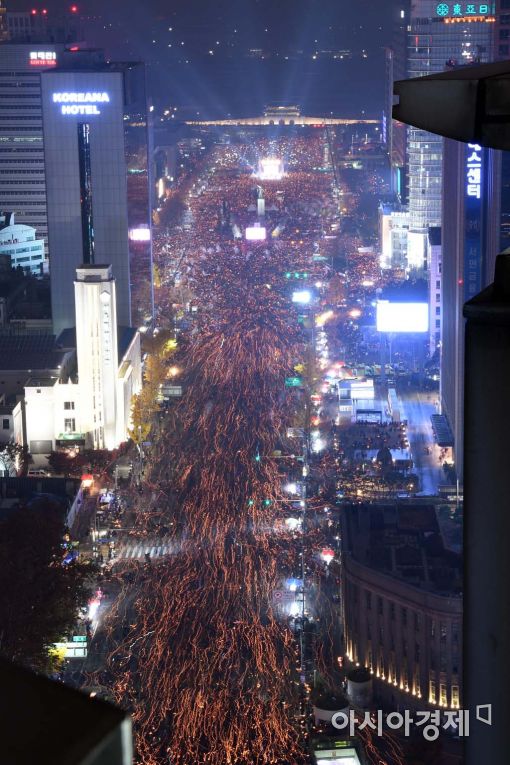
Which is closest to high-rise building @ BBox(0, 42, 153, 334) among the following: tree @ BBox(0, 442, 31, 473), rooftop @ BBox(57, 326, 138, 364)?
rooftop @ BBox(57, 326, 138, 364)

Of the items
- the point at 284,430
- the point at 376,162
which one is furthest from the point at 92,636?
the point at 376,162

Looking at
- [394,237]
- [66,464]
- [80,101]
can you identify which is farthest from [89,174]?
[394,237]

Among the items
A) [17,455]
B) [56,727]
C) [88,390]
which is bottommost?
[17,455]

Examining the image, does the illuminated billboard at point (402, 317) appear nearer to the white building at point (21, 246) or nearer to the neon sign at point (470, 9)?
the white building at point (21, 246)

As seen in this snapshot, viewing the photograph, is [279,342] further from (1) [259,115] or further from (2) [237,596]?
(1) [259,115]

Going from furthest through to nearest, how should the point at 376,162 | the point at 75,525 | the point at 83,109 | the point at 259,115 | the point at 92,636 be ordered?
the point at 259,115 → the point at 376,162 → the point at 83,109 → the point at 75,525 → the point at 92,636

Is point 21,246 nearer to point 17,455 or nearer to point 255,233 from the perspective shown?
point 255,233
